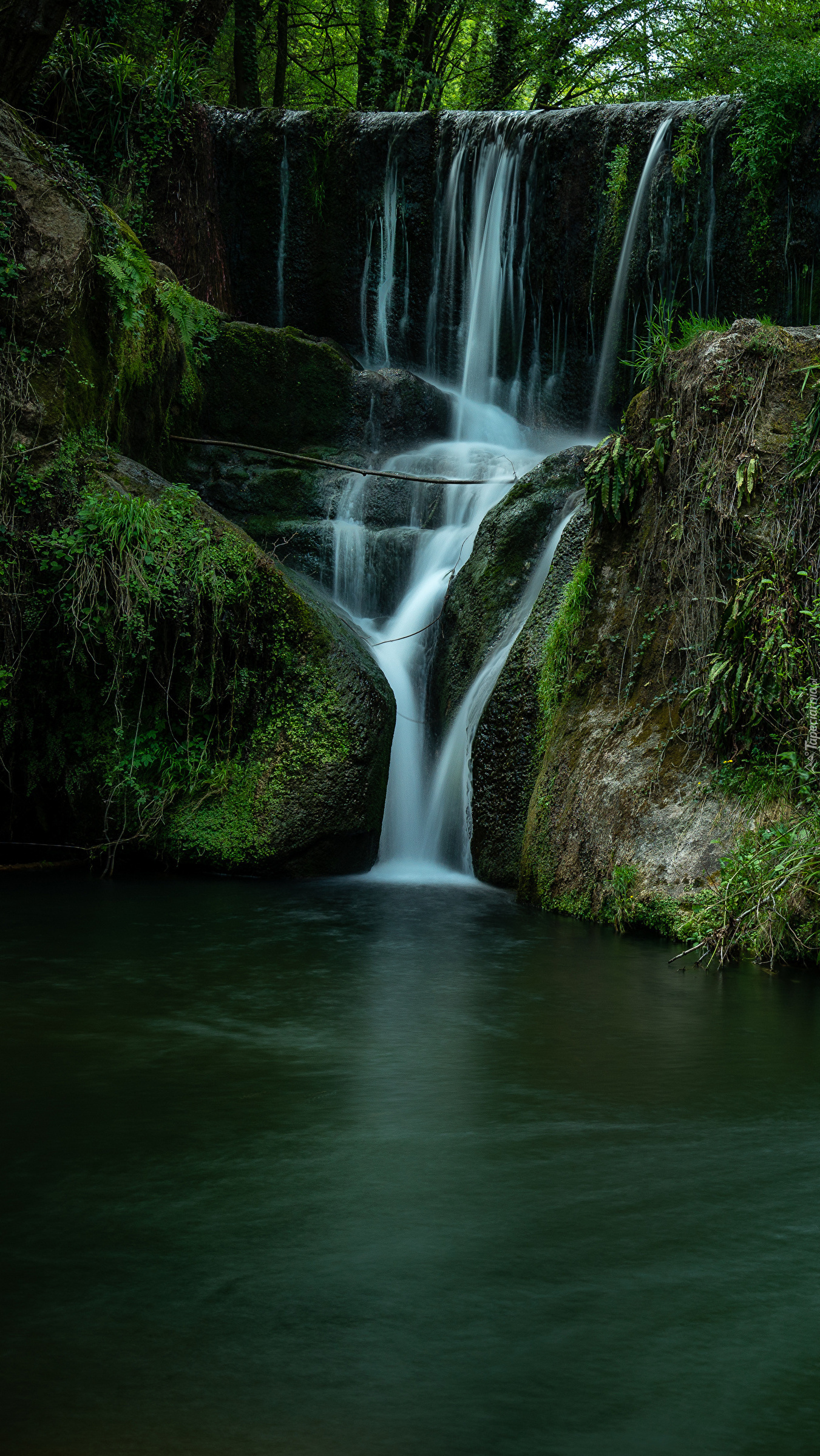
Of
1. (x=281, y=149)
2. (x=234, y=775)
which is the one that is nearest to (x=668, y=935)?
(x=234, y=775)

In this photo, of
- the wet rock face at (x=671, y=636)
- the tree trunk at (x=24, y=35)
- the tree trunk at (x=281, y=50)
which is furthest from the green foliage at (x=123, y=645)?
the tree trunk at (x=281, y=50)

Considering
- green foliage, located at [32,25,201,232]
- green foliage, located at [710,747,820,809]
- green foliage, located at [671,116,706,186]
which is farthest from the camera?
green foliage, located at [671,116,706,186]

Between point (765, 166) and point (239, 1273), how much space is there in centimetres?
1248

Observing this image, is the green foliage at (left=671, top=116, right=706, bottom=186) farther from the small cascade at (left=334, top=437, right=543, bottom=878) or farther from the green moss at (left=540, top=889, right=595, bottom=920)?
the green moss at (left=540, top=889, right=595, bottom=920)

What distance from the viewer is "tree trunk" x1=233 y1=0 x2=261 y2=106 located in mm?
17828

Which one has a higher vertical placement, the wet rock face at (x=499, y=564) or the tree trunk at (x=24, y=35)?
the tree trunk at (x=24, y=35)

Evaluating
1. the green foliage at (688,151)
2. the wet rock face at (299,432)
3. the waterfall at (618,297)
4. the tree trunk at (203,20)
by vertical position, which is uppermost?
the tree trunk at (203,20)

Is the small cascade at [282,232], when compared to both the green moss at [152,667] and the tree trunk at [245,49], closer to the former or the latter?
the tree trunk at [245,49]

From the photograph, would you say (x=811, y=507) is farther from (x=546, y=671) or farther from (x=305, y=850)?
(x=305, y=850)

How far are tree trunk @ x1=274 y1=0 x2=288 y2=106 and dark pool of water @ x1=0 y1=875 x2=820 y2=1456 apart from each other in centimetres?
1855

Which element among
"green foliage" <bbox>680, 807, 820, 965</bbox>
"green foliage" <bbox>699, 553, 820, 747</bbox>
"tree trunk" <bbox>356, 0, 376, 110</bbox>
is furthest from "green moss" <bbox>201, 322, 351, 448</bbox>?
"tree trunk" <bbox>356, 0, 376, 110</bbox>

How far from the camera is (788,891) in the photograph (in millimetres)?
5754

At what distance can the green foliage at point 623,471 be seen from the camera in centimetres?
746

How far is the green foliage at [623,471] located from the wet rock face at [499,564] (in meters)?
1.32
